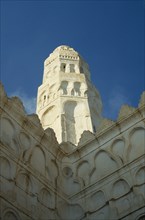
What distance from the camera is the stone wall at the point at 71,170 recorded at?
1198 centimetres

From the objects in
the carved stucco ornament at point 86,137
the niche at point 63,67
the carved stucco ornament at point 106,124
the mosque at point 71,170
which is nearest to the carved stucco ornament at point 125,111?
the mosque at point 71,170

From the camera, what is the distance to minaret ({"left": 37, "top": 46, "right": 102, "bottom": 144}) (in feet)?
76.0

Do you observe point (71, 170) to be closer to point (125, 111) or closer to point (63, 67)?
point (125, 111)

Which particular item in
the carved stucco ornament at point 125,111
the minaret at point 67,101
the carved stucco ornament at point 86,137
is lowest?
the carved stucco ornament at point 86,137

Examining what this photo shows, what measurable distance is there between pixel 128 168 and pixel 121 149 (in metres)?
1.09

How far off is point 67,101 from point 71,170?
414 inches

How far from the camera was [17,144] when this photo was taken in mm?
13297

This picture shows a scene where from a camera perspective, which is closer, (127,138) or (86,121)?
(127,138)

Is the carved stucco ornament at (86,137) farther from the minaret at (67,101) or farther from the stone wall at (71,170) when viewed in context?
the minaret at (67,101)

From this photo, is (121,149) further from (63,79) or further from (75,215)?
(63,79)

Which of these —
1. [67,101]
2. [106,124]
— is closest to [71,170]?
[106,124]

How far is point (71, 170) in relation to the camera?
49.7 ft

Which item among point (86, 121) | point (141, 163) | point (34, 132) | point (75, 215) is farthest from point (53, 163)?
point (86, 121)

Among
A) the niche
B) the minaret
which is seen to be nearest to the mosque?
the minaret
